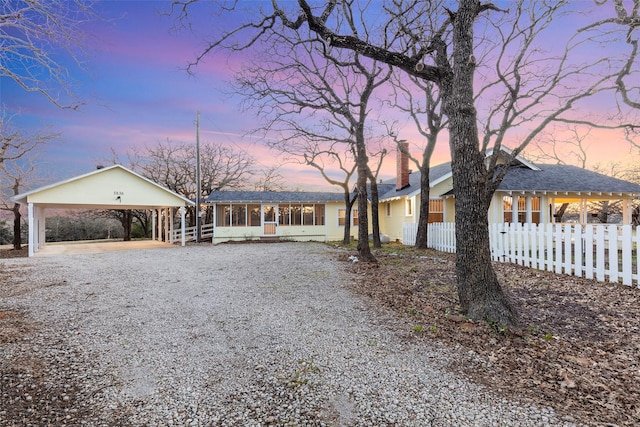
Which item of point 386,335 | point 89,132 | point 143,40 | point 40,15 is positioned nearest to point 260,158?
point 89,132

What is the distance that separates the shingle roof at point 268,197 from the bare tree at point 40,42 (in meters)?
16.5

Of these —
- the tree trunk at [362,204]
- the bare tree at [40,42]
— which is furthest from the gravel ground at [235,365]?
the tree trunk at [362,204]

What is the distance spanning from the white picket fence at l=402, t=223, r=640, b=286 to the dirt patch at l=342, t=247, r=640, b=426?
42 cm

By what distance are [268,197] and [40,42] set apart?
18062 mm

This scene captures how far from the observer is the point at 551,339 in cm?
424

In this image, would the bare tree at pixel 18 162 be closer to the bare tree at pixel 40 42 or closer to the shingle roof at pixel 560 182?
the bare tree at pixel 40 42

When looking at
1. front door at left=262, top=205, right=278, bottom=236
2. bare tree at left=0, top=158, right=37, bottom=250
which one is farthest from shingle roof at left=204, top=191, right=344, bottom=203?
bare tree at left=0, top=158, right=37, bottom=250

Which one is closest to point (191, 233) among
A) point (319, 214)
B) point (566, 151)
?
point (319, 214)

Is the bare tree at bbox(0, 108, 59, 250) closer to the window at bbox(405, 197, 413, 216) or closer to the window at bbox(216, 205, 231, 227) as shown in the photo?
the window at bbox(216, 205, 231, 227)

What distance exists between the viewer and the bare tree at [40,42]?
16.4 feet

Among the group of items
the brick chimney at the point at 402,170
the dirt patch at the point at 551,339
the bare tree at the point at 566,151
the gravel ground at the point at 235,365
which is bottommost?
the dirt patch at the point at 551,339

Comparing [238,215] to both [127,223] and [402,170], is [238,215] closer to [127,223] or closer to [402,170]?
[127,223]

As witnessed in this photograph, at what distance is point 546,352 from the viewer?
12.7ft

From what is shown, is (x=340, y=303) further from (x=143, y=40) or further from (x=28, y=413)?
(x=143, y=40)
